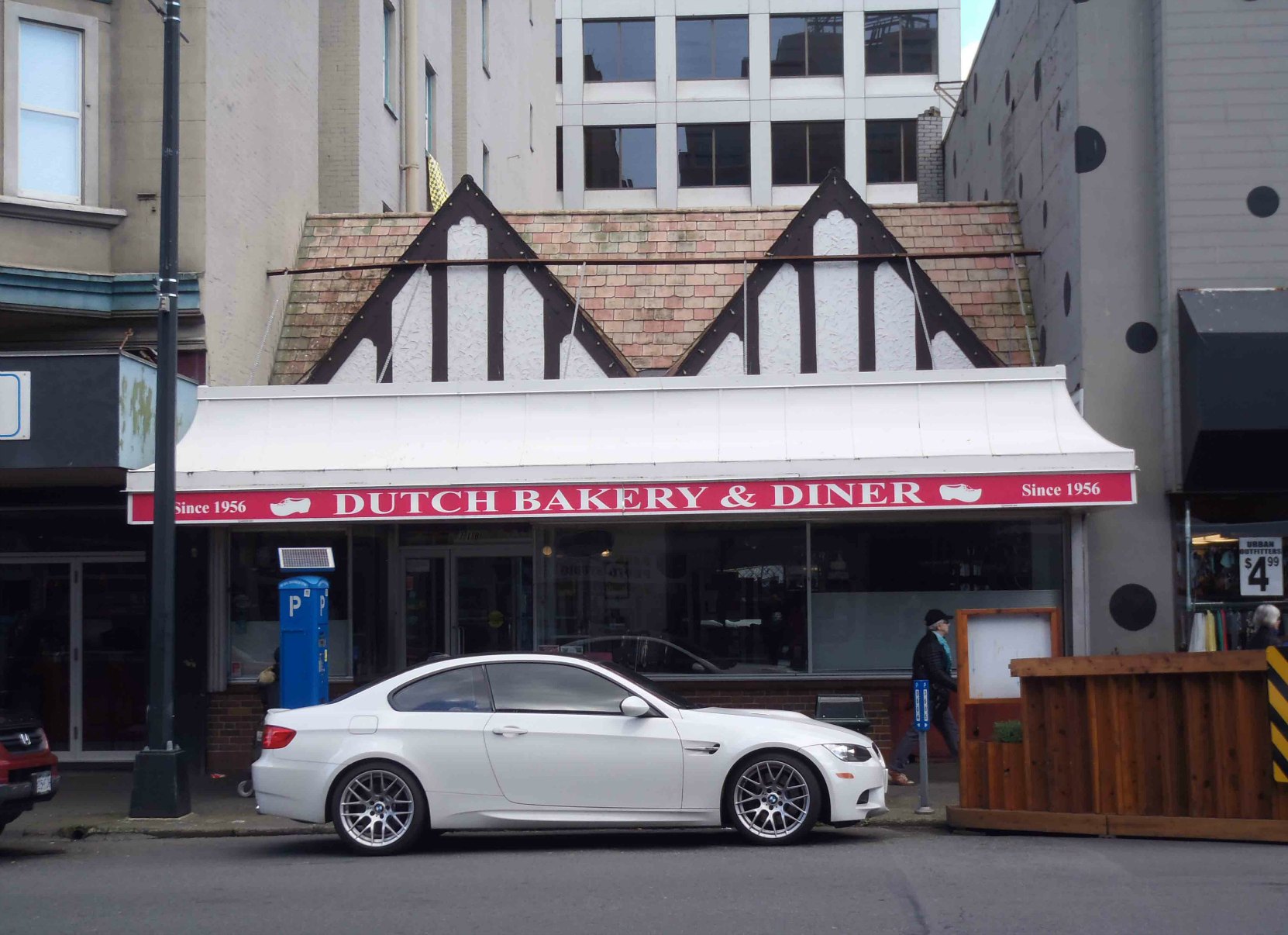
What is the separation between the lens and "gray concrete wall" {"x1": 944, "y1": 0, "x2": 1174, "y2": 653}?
14.1 metres

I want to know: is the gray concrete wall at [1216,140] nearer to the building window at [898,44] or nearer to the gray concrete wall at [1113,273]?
the gray concrete wall at [1113,273]

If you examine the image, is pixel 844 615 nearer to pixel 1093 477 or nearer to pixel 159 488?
pixel 1093 477

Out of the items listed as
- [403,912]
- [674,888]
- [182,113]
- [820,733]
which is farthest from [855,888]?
[182,113]

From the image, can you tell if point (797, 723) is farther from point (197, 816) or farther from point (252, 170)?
point (252, 170)

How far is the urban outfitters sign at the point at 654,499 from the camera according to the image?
1284 centimetres

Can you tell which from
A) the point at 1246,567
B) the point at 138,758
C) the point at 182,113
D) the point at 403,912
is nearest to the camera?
the point at 403,912

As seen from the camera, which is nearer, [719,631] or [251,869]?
[251,869]

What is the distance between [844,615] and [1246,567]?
4078 millimetres

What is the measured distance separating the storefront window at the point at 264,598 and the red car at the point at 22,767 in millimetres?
4241

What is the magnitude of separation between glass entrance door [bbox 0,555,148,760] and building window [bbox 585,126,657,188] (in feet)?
85.6

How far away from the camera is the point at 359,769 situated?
970cm

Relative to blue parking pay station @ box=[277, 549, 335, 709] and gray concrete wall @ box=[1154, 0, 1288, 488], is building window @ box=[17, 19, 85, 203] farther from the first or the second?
gray concrete wall @ box=[1154, 0, 1288, 488]

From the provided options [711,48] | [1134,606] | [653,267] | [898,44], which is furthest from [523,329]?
[898,44]

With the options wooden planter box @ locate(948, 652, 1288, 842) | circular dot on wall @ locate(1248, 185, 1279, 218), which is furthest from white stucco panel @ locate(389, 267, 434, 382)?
circular dot on wall @ locate(1248, 185, 1279, 218)
